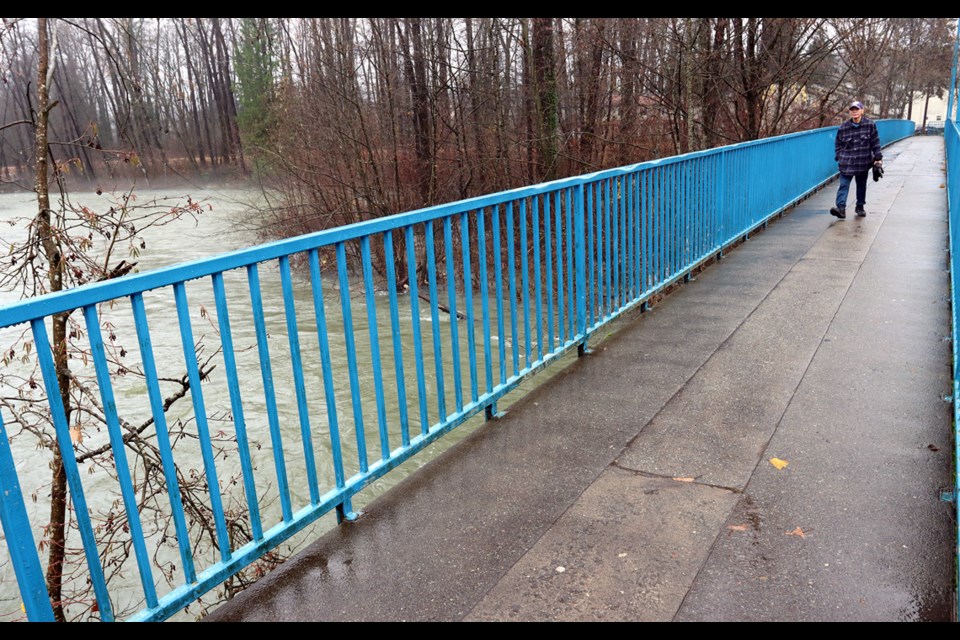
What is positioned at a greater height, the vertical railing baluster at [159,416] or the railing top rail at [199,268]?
the railing top rail at [199,268]

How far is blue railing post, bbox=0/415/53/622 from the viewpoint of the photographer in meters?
2.04

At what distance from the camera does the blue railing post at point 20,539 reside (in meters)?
2.04

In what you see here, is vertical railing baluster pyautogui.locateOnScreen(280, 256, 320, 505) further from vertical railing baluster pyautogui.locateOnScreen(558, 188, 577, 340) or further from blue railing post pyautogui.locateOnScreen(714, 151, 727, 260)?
blue railing post pyautogui.locateOnScreen(714, 151, 727, 260)

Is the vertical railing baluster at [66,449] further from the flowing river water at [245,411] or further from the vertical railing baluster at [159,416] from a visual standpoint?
the flowing river water at [245,411]

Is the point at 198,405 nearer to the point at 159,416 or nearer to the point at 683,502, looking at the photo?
the point at 159,416

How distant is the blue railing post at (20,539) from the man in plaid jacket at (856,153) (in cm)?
1226

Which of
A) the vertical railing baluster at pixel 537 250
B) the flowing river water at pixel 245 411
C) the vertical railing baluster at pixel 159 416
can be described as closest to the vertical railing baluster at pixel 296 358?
the vertical railing baluster at pixel 159 416

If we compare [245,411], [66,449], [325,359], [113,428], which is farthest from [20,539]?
[245,411]

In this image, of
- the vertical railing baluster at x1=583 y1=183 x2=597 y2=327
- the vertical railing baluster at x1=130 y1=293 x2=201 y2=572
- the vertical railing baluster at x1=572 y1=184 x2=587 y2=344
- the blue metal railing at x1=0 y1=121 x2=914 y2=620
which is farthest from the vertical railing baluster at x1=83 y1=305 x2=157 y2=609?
the vertical railing baluster at x1=583 y1=183 x2=597 y2=327

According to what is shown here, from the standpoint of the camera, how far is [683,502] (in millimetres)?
3455

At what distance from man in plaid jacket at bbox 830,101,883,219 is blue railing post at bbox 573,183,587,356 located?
833 cm

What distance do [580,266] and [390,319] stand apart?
6.65 ft

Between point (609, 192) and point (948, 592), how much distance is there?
353cm
